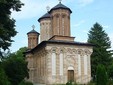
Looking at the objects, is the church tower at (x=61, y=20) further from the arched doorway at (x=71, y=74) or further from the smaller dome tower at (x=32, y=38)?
the smaller dome tower at (x=32, y=38)

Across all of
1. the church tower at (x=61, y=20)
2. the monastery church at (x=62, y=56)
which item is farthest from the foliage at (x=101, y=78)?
the church tower at (x=61, y=20)

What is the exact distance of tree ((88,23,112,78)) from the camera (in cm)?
3300

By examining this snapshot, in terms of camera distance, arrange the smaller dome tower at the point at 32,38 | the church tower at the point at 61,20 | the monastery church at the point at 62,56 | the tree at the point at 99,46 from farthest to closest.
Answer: the smaller dome tower at the point at 32,38 < the tree at the point at 99,46 < the church tower at the point at 61,20 < the monastery church at the point at 62,56

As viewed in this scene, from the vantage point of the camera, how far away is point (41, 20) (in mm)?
36375

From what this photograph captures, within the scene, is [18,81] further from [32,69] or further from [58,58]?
[32,69]

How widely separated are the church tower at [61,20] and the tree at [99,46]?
6.53 metres

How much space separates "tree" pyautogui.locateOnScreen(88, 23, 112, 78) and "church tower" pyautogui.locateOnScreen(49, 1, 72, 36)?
6.53 m

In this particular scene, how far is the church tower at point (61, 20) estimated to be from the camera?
1081 inches

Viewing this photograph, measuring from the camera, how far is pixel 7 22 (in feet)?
57.1

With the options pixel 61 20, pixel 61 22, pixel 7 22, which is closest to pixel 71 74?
pixel 61 22

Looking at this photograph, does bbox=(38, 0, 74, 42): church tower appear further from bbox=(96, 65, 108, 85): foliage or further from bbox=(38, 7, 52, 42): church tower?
bbox=(96, 65, 108, 85): foliage

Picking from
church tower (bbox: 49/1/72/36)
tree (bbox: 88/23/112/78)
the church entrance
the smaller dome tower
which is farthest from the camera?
the smaller dome tower

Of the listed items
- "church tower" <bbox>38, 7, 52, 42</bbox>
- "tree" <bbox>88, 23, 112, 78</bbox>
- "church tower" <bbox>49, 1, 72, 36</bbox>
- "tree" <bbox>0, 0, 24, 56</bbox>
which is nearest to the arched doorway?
"church tower" <bbox>49, 1, 72, 36</bbox>

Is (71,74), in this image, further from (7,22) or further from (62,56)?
(7,22)
